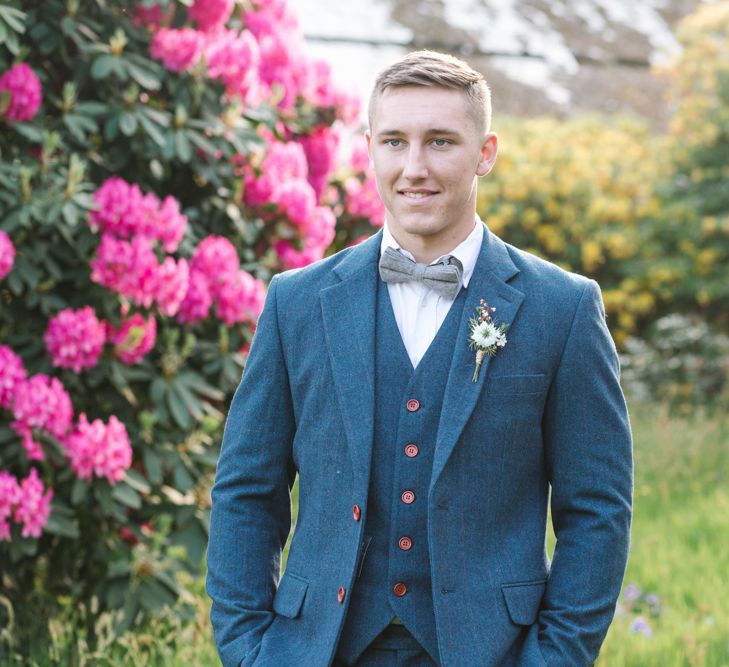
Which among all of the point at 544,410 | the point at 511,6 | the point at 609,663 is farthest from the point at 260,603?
the point at 511,6

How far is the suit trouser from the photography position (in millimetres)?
1882

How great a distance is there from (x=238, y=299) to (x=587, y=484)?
6.37 feet

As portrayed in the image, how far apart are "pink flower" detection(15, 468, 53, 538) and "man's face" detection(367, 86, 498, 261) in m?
1.73

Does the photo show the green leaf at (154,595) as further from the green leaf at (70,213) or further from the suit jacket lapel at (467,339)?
the suit jacket lapel at (467,339)

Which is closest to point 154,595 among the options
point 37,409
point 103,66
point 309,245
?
point 37,409

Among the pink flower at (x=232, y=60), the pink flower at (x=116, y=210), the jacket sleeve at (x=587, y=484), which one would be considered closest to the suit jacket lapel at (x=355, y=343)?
the jacket sleeve at (x=587, y=484)

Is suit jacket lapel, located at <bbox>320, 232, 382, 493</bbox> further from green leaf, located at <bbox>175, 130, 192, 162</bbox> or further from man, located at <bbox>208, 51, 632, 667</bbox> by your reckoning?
green leaf, located at <bbox>175, 130, 192, 162</bbox>

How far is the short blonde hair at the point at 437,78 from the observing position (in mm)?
1902

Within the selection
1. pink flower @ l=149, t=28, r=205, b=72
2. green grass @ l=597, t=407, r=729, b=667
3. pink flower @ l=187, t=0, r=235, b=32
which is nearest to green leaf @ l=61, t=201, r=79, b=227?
pink flower @ l=149, t=28, r=205, b=72

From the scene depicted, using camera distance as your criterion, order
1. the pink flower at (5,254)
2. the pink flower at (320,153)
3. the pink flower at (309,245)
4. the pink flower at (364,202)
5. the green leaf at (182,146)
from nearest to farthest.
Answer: the pink flower at (5,254)
the green leaf at (182,146)
the pink flower at (309,245)
the pink flower at (320,153)
the pink flower at (364,202)

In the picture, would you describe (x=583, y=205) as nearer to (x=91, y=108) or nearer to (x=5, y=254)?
(x=91, y=108)

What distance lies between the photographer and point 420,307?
6.58ft

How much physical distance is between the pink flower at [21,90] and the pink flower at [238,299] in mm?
829

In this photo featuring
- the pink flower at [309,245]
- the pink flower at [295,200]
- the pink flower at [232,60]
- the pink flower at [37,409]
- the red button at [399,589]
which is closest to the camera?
the red button at [399,589]
